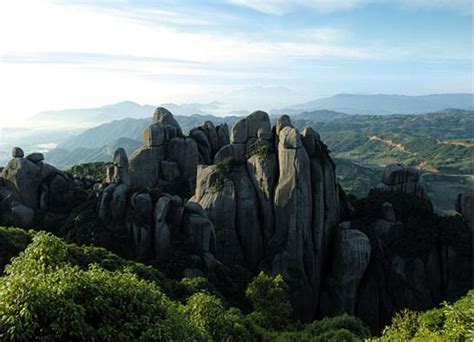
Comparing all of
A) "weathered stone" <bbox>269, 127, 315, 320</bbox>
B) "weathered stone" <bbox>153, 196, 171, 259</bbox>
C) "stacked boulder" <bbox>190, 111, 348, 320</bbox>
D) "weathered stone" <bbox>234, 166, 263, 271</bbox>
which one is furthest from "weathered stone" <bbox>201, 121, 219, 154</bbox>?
"weathered stone" <bbox>153, 196, 171, 259</bbox>

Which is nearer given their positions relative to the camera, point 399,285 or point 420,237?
point 399,285

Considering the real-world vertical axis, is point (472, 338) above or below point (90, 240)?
above

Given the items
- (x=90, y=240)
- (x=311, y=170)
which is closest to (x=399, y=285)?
(x=311, y=170)

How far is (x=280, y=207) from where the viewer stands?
38.5 m

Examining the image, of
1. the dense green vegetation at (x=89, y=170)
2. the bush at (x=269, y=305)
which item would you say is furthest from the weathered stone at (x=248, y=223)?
the dense green vegetation at (x=89, y=170)

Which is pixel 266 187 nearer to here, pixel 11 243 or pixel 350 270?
pixel 350 270

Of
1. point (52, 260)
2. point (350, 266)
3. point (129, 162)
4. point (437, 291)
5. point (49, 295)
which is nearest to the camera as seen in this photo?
point (49, 295)

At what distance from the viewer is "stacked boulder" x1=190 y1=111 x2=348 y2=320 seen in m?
37.6

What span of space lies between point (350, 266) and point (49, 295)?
100 ft

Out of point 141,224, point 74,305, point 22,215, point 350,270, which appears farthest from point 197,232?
point 74,305

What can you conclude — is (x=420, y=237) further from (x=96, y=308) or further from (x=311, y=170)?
(x=96, y=308)

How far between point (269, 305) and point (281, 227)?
37.1 ft

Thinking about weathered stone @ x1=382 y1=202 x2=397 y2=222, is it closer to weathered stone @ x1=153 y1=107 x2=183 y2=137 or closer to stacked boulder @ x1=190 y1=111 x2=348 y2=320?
stacked boulder @ x1=190 y1=111 x2=348 y2=320

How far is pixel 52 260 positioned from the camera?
1327cm
